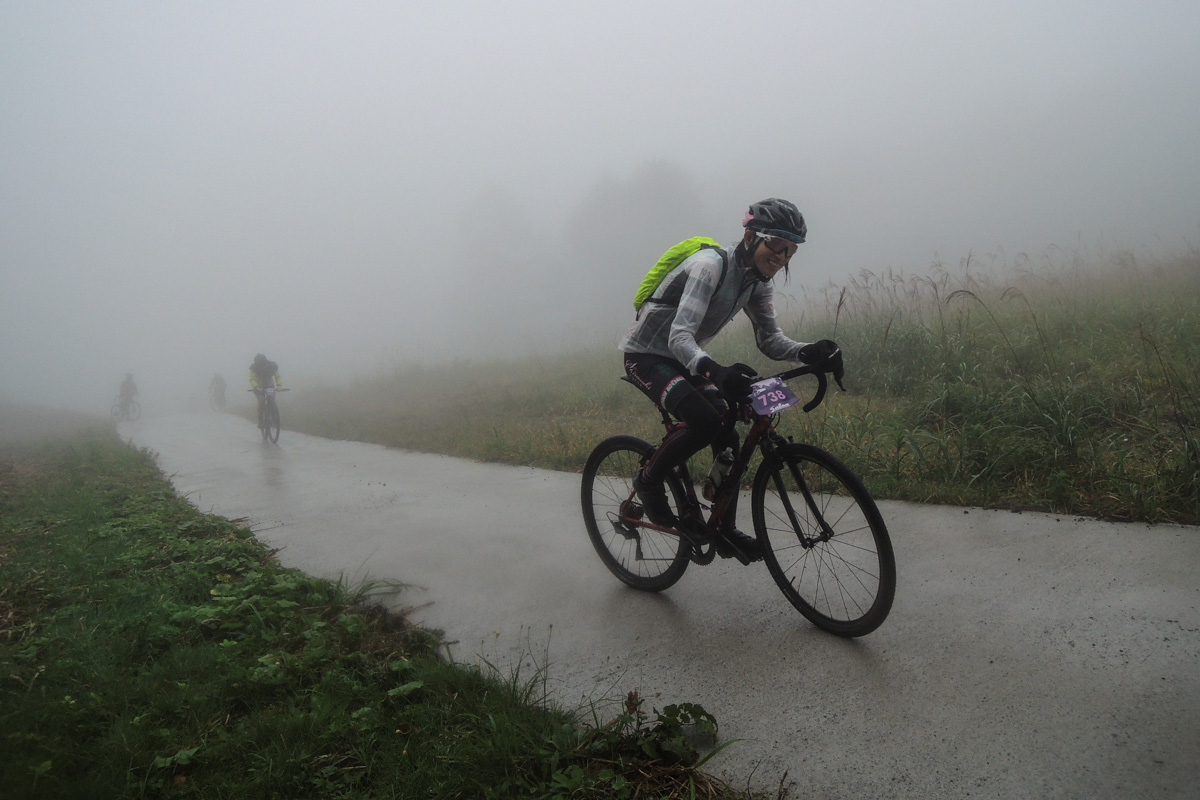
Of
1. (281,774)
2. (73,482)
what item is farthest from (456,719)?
(73,482)

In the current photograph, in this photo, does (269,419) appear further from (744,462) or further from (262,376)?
(744,462)

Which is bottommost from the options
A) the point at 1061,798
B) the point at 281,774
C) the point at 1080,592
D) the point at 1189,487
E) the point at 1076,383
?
the point at 281,774

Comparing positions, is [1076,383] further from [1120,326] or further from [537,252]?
[537,252]

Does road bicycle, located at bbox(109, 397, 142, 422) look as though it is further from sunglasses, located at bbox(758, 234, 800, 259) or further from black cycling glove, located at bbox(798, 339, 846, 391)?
black cycling glove, located at bbox(798, 339, 846, 391)

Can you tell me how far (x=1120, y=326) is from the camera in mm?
6875

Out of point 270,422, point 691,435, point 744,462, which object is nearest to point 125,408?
point 270,422

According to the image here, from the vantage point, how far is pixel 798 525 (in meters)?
3.15

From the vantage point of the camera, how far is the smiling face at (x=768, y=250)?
3.18 metres

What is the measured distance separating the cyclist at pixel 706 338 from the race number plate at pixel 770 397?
0.08m

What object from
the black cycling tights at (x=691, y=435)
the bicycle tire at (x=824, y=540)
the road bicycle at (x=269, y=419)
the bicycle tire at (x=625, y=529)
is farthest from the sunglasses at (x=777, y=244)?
the road bicycle at (x=269, y=419)

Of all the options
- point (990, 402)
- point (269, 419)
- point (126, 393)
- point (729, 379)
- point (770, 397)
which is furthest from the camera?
point (126, 393)

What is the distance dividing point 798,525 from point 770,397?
0.67 meters

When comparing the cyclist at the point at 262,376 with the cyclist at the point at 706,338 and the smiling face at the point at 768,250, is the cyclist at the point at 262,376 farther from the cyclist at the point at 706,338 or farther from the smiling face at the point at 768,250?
the smiling face at the point at 768,250

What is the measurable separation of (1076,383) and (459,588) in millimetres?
5212
